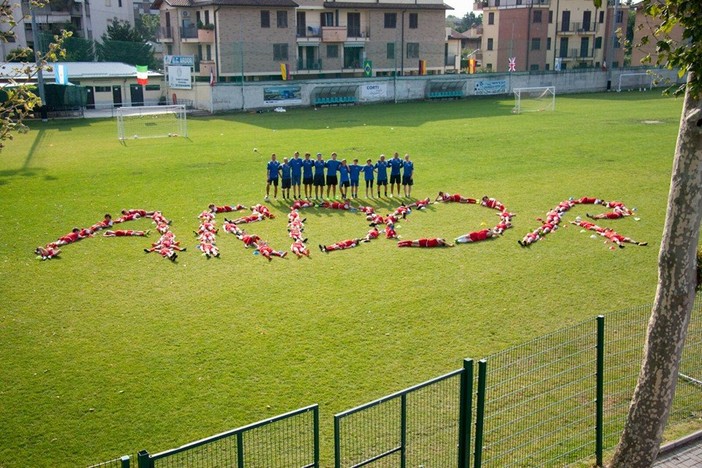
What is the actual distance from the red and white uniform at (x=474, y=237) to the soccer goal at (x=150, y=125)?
77.5ft

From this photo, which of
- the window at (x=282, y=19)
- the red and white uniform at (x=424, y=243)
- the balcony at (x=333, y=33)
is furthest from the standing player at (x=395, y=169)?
the balcony at (x=333, y=33)

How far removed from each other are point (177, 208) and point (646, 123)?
30.8 metres

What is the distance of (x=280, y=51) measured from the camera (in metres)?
59.1

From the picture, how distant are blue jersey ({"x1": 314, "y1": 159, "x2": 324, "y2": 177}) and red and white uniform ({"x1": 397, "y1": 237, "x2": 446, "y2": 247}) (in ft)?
18.4

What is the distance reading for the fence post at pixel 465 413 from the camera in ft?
26.0

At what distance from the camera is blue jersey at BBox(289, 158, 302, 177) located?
23.2 m

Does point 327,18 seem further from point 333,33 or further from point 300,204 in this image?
point 300,204

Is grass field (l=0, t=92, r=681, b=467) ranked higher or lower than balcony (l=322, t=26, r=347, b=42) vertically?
lower

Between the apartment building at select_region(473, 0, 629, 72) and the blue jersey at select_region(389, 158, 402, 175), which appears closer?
the blue jersey at select_region(389, 158, 402, 175)

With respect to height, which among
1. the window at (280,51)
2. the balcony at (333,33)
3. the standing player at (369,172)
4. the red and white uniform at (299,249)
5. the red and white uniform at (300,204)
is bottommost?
the red and white uniform at (299,249)

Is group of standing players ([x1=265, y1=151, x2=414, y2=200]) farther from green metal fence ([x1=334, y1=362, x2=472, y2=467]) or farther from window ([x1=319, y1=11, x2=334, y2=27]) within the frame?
window ([x1=319, y1=11, x2=334, y2=27])

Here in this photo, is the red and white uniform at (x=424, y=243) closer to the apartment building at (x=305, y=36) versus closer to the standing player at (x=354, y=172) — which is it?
the standing player at (x=354, y=172)

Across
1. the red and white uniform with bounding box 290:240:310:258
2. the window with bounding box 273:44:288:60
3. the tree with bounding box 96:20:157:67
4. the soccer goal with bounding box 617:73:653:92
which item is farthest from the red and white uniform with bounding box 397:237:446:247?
the tree with bounding box 96:20:157:67

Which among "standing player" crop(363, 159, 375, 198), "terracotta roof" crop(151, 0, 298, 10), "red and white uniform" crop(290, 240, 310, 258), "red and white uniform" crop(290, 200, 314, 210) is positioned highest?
"terracotta roof" crop(151, 0, 298, 10)
